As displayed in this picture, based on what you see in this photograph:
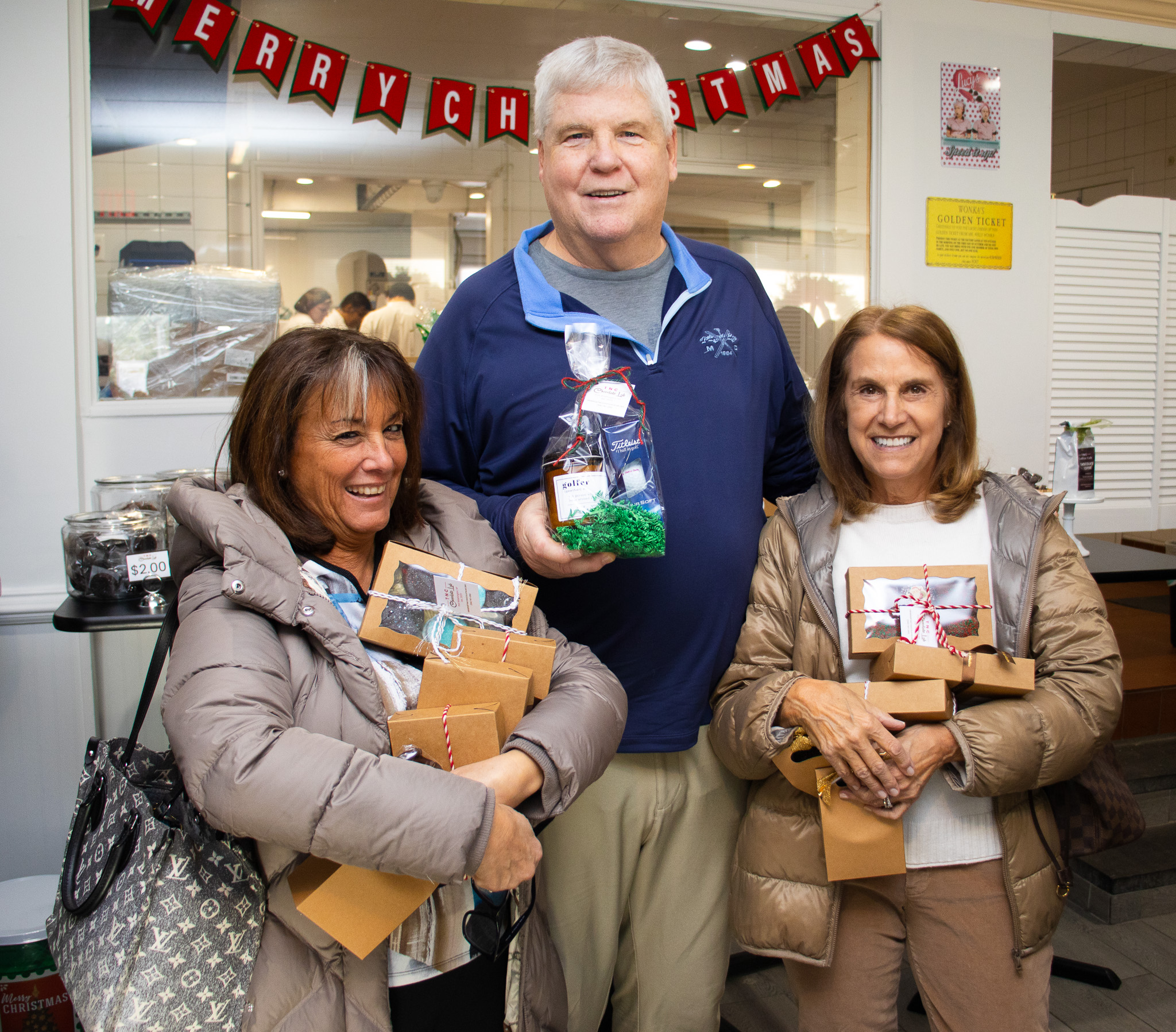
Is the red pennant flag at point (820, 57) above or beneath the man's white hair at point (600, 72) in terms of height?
above

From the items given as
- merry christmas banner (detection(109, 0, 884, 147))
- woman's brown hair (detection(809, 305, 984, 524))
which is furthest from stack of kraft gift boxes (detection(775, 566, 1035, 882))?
merry christmas banner (detection(109, 0, 884, 147))

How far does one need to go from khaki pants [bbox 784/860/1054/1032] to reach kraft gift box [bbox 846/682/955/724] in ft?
0.89

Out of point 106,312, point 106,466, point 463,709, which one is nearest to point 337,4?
point 106,312

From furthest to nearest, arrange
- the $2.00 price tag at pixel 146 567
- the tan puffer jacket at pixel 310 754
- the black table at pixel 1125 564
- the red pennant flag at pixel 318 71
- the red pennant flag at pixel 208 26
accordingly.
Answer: the red pennant flag at pixel 318 71 → the red pennant flag at pixel 208 26 → the black table at pixel 1125 564 → the $2.00 price tag at pixel 146 567 → the tan puffer jacket at pixel 310 754

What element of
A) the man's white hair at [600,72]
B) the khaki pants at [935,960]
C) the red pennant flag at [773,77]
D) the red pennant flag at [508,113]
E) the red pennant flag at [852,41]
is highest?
the red pennant flag at [852,41]

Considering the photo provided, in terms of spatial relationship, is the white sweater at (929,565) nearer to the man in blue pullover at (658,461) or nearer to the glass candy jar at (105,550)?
the man in blue pullover at (658,461)

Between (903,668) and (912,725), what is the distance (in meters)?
0.11

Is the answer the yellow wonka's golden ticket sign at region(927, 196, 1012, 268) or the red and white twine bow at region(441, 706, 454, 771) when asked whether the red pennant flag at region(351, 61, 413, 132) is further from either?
the red and white twine bow at region(441, 706, 454, 771)

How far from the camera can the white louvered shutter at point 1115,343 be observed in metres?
3.54

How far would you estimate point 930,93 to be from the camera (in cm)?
322

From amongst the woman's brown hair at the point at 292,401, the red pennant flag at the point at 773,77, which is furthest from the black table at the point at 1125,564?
the red pennant flag at the point at 773,77

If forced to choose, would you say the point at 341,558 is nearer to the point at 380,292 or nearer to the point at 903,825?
the point at 903,825

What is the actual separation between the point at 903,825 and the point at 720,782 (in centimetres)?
33

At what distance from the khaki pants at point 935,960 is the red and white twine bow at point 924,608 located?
1.20ft
